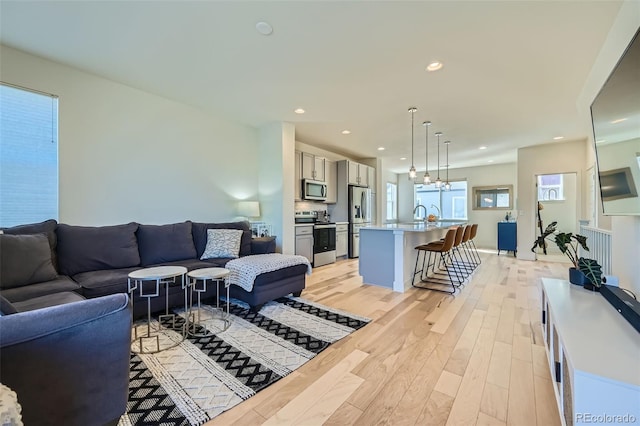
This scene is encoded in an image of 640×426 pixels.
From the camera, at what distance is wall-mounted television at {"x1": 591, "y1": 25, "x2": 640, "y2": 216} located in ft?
4.63

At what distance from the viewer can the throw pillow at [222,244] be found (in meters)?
3.41

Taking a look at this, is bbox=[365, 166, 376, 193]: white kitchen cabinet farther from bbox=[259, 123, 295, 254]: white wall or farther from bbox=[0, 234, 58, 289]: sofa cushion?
bbox=[0, 234, 58, 289]: sofa cushion

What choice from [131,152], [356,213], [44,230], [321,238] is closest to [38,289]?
[44,230]

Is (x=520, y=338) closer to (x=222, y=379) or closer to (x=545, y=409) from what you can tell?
(x=545, y=409)

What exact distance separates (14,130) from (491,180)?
9997mm

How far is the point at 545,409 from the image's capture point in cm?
147

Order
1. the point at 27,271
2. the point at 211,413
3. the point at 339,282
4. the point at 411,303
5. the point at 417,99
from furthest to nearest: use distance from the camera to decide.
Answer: the point at 339,282 < the point at 417,99 < the point at 411,303 < the point at 27,271 < the point at 211,413

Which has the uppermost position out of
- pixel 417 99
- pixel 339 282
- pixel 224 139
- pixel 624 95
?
pixel 417 99

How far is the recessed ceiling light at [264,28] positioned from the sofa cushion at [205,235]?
2.52m

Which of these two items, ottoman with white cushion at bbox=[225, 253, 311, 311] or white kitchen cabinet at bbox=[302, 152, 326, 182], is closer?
ottoman with white cushion at bbox=[225, 253, 311, 311]

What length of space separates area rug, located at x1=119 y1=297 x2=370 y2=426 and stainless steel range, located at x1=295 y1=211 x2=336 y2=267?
2374 mm

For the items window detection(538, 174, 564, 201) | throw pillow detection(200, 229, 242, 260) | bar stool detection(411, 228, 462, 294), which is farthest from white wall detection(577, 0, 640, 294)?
window detection(538, 174, 564, 201)

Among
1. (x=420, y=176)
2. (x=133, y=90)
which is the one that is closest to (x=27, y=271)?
(x=133, y=90)

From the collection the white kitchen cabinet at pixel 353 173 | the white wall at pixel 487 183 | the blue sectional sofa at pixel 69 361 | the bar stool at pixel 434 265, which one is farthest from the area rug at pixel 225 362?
the white wall at pixel 487 183
